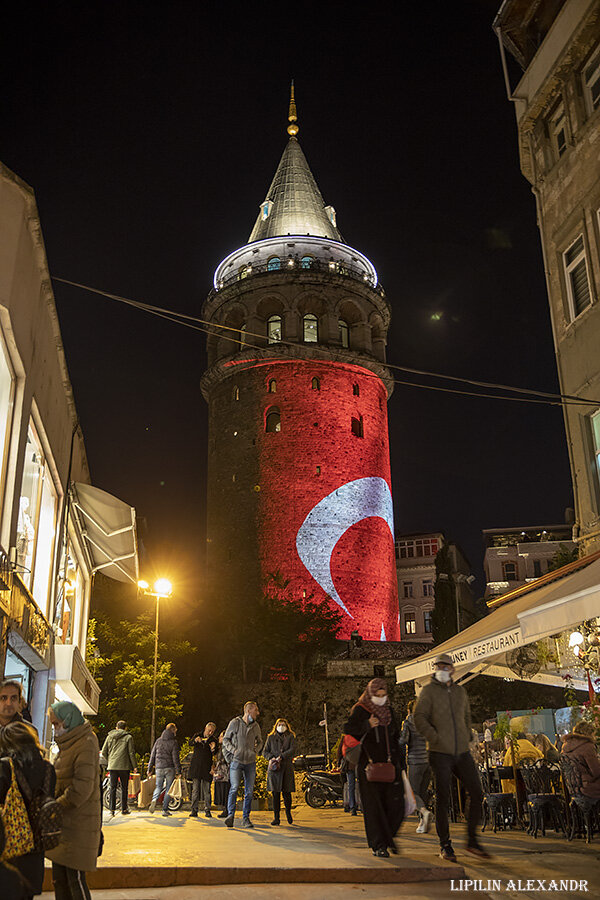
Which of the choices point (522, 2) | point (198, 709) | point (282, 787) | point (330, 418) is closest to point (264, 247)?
point (330, 418)

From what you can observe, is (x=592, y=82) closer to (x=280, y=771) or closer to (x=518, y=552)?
(x=280, y=771)

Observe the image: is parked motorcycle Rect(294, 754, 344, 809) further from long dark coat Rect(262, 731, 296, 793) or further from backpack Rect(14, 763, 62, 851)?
backpack Rect(14, 763, 62, 851)

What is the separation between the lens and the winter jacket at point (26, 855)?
4.18 m

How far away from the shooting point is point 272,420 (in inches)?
1575

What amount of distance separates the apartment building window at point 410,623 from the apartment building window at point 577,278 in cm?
5184

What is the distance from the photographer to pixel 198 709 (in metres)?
32.8

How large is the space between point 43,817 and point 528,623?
5.22m

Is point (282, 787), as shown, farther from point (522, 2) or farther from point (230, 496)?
point (230, 496)

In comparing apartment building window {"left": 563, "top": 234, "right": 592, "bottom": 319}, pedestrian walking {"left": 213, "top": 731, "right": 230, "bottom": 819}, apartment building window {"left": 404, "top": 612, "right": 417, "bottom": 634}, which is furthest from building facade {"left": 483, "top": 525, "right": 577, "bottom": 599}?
apartment building window {"left": 563, "top": 234, "right": 592, "bottom": 319}

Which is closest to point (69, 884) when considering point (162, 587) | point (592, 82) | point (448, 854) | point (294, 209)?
point (448, 854)

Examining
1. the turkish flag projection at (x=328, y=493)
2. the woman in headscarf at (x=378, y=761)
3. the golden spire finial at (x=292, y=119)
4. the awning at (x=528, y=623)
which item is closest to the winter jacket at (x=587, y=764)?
the awning at (x=528, y=623)

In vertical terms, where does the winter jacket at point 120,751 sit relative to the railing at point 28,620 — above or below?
below

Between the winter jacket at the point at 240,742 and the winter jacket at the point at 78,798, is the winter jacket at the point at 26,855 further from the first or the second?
the winter jacket at the point at 240,742

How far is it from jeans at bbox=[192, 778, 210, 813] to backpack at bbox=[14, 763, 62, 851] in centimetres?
841
